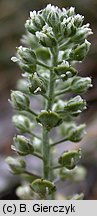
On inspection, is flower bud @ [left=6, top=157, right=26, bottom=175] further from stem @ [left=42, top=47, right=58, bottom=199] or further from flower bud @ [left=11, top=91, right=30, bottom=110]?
flower bud @ [left=11, top=91, right=30, bottom=110]

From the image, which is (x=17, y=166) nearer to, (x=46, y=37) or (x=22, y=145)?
(x=22, y=145)

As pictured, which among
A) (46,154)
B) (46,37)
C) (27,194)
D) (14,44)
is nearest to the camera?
(46,37)

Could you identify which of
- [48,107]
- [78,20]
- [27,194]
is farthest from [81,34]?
[27,194]

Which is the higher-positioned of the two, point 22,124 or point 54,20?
point 54,20

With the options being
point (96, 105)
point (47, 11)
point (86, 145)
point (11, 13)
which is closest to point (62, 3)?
point (11, 13)

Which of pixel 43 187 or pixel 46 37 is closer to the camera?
pixel 46 37

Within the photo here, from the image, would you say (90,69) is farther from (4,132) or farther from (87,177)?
(87,177)

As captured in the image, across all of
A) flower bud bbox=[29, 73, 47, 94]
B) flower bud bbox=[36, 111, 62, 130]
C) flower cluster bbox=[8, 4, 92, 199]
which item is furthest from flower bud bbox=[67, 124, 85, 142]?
flower bud bbox=[29, 73, 47, 94]
